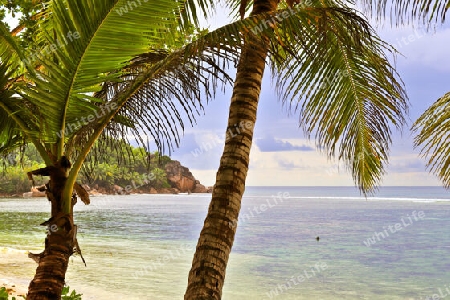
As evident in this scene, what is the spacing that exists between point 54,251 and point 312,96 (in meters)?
3.15

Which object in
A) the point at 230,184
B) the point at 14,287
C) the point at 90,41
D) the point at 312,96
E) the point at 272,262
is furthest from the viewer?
the point at 272,262

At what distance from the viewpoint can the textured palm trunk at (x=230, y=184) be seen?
391cm

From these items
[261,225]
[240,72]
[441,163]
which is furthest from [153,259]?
[261,225]

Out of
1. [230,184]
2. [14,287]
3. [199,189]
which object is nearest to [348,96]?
[230,184]

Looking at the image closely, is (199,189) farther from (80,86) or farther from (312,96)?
(80,86)

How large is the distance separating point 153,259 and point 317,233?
25649mm

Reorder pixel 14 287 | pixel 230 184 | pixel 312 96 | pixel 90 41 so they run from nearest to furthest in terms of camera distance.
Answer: pixel 90 41 → pixel 230 184 → pixel 312 96 → pixel 14 287

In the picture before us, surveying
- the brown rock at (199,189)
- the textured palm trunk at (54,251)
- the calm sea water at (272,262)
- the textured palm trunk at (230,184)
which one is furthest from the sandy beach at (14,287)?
the brown rock at (199,189)

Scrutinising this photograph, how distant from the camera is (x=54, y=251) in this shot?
4227mm

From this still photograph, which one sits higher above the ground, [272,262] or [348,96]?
[348,96]

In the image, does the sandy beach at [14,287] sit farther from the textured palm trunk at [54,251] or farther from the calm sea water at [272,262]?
the textured palm trunk at [54,251]

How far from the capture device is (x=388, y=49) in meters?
5.73

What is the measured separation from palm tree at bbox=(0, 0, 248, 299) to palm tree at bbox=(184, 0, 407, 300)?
39cm

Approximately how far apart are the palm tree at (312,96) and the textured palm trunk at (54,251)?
3.49 feet
